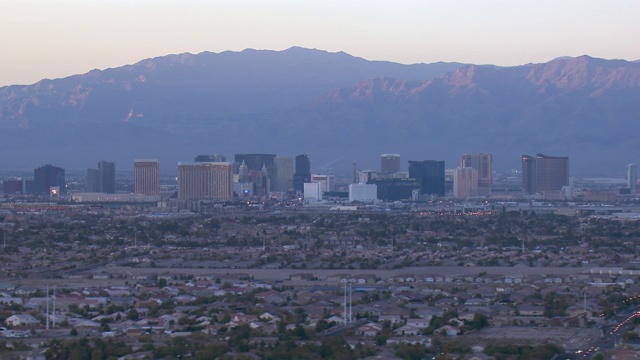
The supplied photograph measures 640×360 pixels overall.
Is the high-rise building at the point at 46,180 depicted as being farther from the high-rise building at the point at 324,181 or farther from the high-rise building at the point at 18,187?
the high-rise building at the point at 324,181

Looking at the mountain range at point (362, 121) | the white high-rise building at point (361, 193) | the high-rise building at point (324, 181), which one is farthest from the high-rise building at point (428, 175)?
the mountain range at point (362, 121)

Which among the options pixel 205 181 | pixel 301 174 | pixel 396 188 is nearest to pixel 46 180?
pixel 205 181

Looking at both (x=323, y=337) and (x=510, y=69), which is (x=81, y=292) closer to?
(x=323, y=337)

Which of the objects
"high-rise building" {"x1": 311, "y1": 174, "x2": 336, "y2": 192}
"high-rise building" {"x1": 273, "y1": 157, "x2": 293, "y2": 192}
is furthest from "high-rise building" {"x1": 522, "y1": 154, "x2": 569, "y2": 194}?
"high-rise building" {"x1": 273, "y1": 157, "x2": 293, "y2": 192}

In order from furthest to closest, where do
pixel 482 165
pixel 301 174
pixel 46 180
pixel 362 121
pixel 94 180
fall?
1. pixel 362 121
2. pixel 301 174
3. pixel 482 165
4. pixel 46 180
5. pixel 94 180

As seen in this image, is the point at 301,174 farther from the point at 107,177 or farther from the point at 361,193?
the point at 361,193
